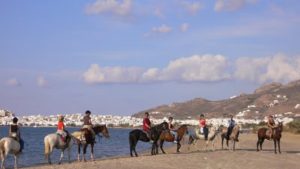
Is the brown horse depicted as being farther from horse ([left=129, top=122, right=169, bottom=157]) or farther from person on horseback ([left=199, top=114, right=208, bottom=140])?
person on horseback ([left=199, top=114, right=208, bottom=140])

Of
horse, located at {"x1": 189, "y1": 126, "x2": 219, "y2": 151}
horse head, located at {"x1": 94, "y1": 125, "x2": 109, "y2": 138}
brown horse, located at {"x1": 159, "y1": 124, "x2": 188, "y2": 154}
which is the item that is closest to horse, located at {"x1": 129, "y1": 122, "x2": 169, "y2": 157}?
brown horse, located at {"x1": 159, "y1": 124, "x2": 188, "y2": 154}

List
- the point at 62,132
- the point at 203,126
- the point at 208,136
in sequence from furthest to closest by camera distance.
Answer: the point at 208,136, the point at 203,126, the point at 62,132

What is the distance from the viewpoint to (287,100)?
193625 mm

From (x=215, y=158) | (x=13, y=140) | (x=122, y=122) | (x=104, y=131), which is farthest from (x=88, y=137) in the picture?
(x=122, y=122)

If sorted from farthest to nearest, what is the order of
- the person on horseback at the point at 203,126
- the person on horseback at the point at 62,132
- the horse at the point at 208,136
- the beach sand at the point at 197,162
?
1. the horse at the point at 208,136
2. the person on horseback at the point at 203,126
3. the person on horseback at the point at 62,132
4. the beach sand at the point at 197,162

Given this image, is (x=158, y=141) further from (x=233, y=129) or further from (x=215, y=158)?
(x=233, y=129)

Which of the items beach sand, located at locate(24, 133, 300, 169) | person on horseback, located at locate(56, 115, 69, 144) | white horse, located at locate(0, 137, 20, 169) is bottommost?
beach sand, located at locate(24, 133, 300, 169)

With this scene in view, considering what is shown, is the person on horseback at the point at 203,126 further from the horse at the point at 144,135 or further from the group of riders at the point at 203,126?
the horse at the point at 144,135

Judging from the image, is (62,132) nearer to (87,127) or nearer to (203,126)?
(87,127)

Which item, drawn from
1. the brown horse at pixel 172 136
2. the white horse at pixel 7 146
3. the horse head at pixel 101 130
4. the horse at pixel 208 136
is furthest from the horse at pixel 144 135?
the white horse at pixel 7 146

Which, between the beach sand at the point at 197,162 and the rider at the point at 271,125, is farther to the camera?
the rider at the point at 271,125

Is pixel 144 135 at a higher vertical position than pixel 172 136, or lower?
Result: higher

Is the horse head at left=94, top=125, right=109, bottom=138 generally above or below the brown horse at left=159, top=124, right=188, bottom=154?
above

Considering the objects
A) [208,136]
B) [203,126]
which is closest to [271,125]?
[208,136]
